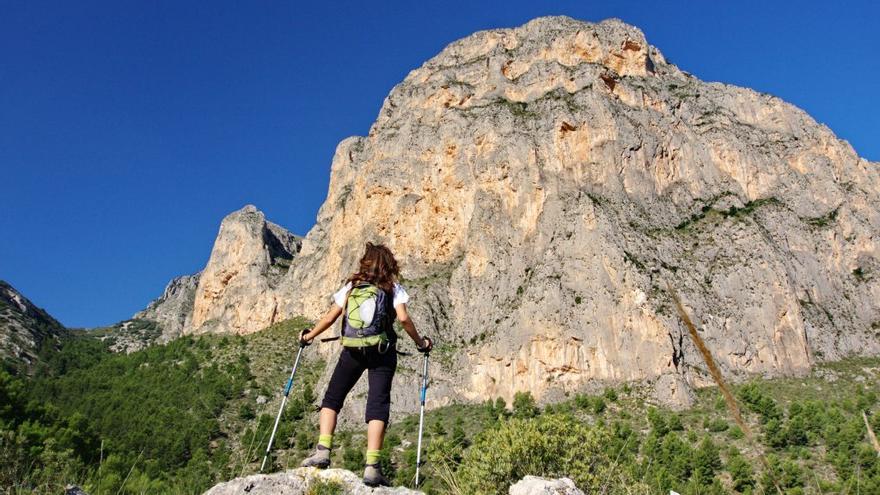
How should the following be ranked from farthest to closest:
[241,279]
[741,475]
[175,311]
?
[175,311], [241,279], [741,475]

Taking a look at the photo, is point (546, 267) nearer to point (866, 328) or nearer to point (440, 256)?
point (440, 256)

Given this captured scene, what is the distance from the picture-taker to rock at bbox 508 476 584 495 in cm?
554

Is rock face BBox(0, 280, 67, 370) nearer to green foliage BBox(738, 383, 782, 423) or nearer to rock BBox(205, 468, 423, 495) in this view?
green foliage BBox(738, 383, 782, 423)

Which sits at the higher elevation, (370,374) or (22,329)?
(22,329)

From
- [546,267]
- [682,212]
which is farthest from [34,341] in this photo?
[682,212]

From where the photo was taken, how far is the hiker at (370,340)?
23.0 feet

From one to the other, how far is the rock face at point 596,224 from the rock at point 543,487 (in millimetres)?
61448

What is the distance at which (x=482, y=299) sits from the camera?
81.7 meters

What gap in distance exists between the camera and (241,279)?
123m

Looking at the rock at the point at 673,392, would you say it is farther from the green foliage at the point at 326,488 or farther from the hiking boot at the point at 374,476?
the green foliage at the point at 326,488

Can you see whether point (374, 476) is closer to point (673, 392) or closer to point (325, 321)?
point (325, 321)

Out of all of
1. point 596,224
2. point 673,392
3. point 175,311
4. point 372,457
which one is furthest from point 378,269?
point 175,311

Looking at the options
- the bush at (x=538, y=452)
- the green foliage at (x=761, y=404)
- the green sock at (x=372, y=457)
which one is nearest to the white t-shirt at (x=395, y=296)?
the green sock at (x=372, y=457)

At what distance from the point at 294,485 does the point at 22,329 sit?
448 ft
